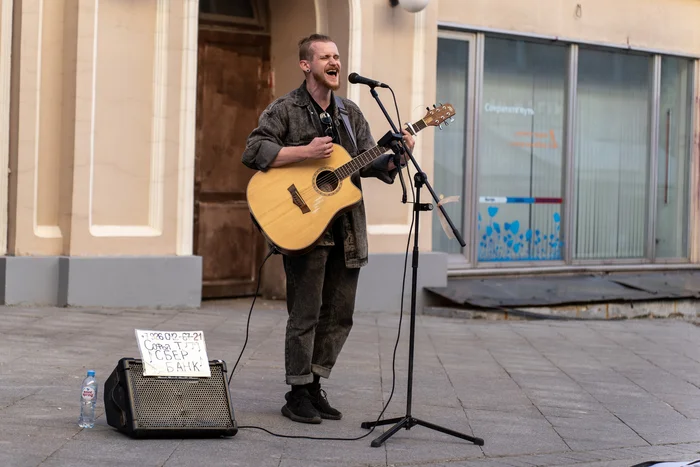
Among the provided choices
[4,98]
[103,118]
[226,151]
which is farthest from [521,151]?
[4,98]

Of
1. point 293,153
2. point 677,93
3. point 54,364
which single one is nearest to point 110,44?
point 54,364

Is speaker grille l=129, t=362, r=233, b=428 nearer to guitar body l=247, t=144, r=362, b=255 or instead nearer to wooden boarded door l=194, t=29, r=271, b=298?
guitar body l=247, t=144, r=362, b=255

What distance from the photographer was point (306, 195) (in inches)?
234

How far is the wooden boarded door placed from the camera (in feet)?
39.3

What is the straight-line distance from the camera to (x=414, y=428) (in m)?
6.15

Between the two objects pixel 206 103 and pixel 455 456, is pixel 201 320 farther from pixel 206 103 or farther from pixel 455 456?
pixel 455 456

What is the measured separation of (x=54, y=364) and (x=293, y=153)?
99.9 inches

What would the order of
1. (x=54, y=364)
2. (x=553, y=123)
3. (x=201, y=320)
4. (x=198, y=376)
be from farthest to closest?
1. (x=553, y=123)
2. (x=201, y=320)
3. (x=54, y=364)
4. (x=198, y=376)

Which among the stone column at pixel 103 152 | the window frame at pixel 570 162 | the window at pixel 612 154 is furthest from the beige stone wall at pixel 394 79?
the window at pixel 612 154

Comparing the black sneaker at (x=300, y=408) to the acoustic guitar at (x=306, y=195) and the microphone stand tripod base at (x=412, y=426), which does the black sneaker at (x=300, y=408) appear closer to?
the microphone stand tripod base at (x=412, y=426)

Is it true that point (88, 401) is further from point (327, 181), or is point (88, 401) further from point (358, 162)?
point (358, 162)

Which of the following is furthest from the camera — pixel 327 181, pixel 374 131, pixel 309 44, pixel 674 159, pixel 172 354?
pixel 674 159

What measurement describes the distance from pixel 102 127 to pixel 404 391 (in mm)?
4441

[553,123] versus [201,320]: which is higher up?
[553,123]
